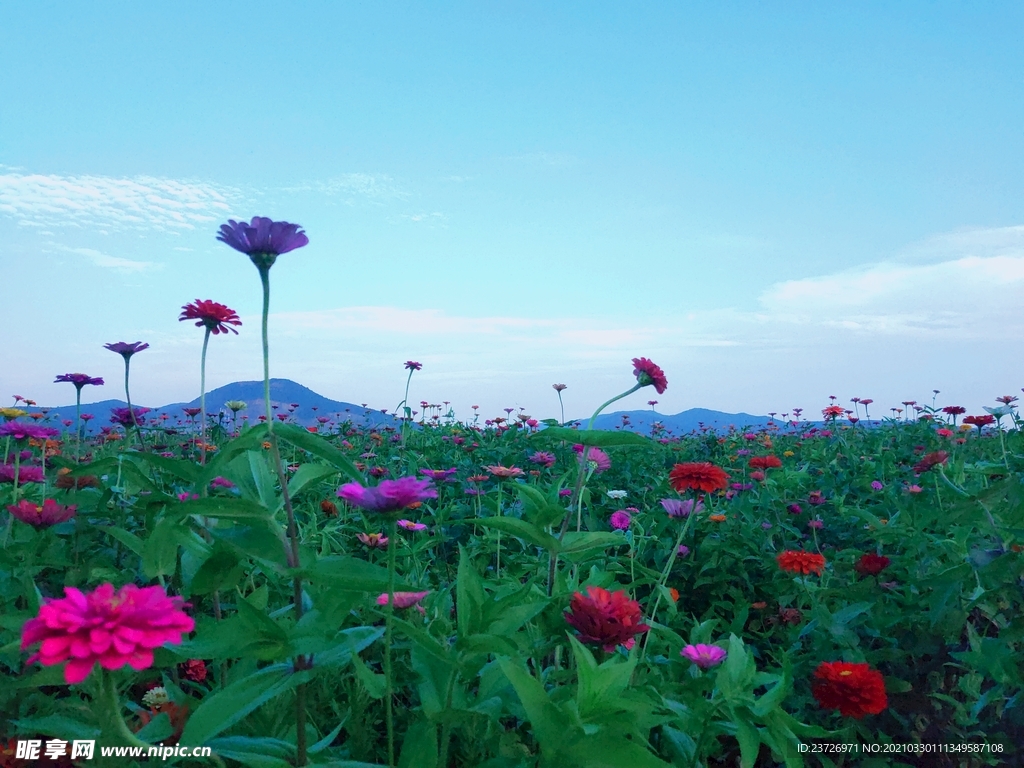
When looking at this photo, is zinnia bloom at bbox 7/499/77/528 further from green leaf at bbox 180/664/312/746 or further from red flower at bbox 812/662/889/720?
red flower at bbox 812/662/889/720

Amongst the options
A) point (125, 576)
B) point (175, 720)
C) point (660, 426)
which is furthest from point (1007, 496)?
point (660, 426)

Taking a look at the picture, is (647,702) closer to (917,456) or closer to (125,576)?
(125,576)

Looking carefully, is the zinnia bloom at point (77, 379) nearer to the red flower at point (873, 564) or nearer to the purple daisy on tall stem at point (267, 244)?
the purple daisy on tall stem at point (267, 244)

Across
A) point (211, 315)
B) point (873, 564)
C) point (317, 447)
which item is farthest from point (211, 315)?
point (873, 564)

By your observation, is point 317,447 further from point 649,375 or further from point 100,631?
point 649,375

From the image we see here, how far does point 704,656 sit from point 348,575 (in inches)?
38.7

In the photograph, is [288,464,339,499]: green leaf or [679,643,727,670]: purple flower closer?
[288,464,339,499]: green leaf

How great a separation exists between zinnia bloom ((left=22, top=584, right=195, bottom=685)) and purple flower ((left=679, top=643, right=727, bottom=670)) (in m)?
1.21

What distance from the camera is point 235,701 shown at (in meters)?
1.19

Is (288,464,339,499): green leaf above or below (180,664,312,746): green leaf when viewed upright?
above

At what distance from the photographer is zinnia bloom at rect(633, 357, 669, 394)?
6.90 feet

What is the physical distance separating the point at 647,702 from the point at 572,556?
542 mm

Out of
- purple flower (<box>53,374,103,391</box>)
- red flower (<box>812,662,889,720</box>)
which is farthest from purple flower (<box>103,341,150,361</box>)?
red flower (<box>812,662,889,720</box>)

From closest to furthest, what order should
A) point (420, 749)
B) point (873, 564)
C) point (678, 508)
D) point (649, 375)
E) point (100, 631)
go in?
point (100, 631) → point (420, 749) → point (649, 375) → point (873, 564) → point (678, 508)
